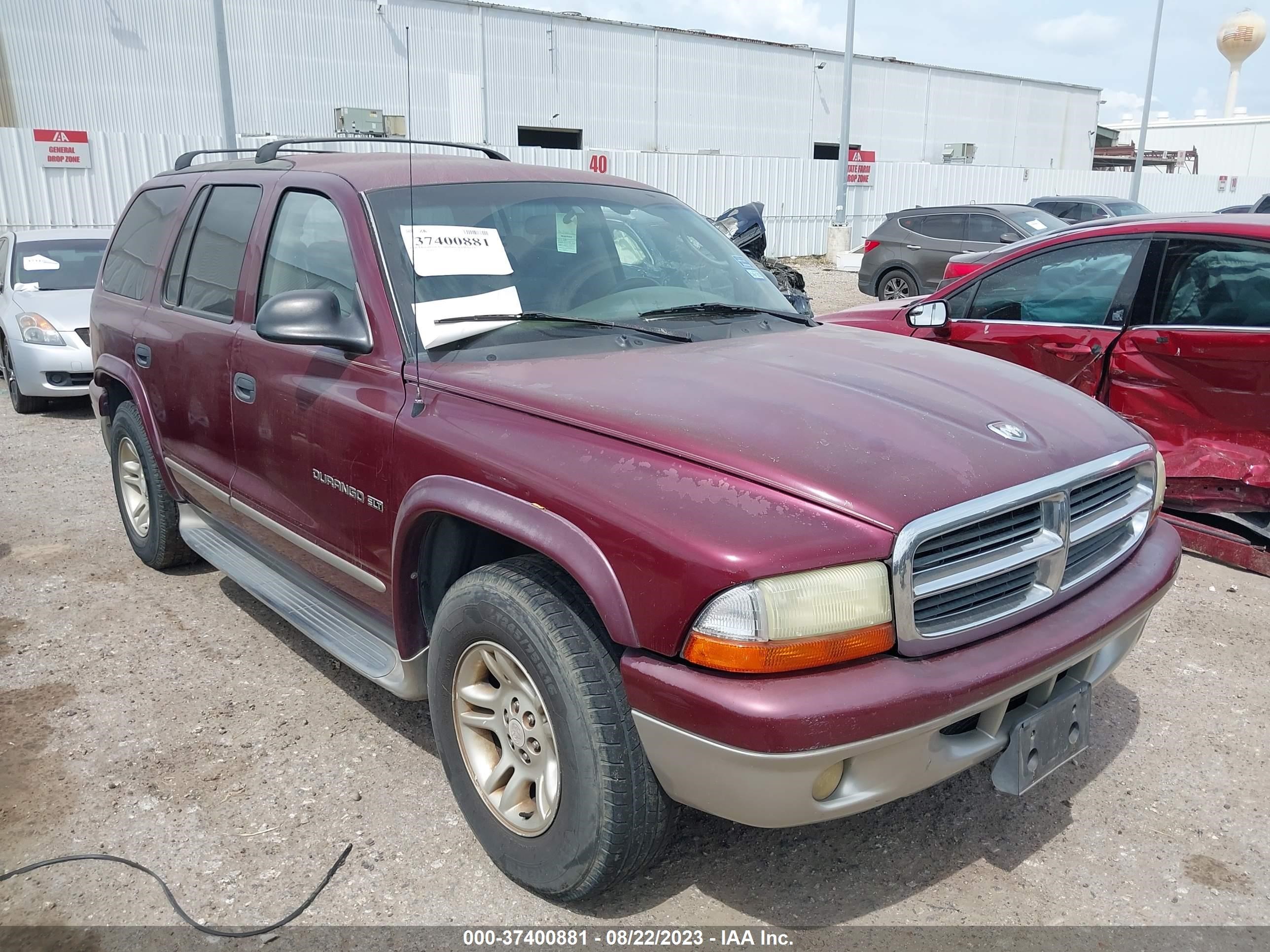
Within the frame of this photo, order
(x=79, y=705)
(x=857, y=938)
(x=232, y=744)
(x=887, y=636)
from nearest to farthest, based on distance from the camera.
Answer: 1. (x=887, y=636)
2. (x=857, y=938)
3. (x=232, y=744)
4. (x=79, y=705)

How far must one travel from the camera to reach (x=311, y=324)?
2.85m

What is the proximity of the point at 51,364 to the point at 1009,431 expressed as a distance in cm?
851

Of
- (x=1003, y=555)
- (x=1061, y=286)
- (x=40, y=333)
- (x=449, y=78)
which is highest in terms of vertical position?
(x=449, y=78)

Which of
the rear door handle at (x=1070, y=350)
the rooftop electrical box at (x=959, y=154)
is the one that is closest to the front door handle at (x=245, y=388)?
the rear door handle at (x=1070, y=350)

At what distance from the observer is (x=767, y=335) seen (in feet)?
11.0

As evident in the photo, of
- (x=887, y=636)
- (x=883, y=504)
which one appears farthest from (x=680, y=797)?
(x=883, y=504)

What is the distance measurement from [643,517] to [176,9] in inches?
1072

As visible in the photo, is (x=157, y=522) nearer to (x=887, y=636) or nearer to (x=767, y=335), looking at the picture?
(x=767, y=335)

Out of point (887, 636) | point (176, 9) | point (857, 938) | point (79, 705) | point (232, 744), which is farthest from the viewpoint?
point (176, 9)

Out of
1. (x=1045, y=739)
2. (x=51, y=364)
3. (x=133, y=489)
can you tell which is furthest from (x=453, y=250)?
(x=51, y=364)

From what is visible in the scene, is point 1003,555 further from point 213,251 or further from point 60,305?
point 60,305

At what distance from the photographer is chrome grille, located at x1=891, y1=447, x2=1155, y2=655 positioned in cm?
210

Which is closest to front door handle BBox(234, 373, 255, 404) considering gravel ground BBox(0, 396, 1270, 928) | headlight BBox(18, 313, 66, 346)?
gravel ground BBox(0, 396, 1270, 928)

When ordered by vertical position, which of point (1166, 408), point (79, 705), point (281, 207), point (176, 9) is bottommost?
point (79, 705)
